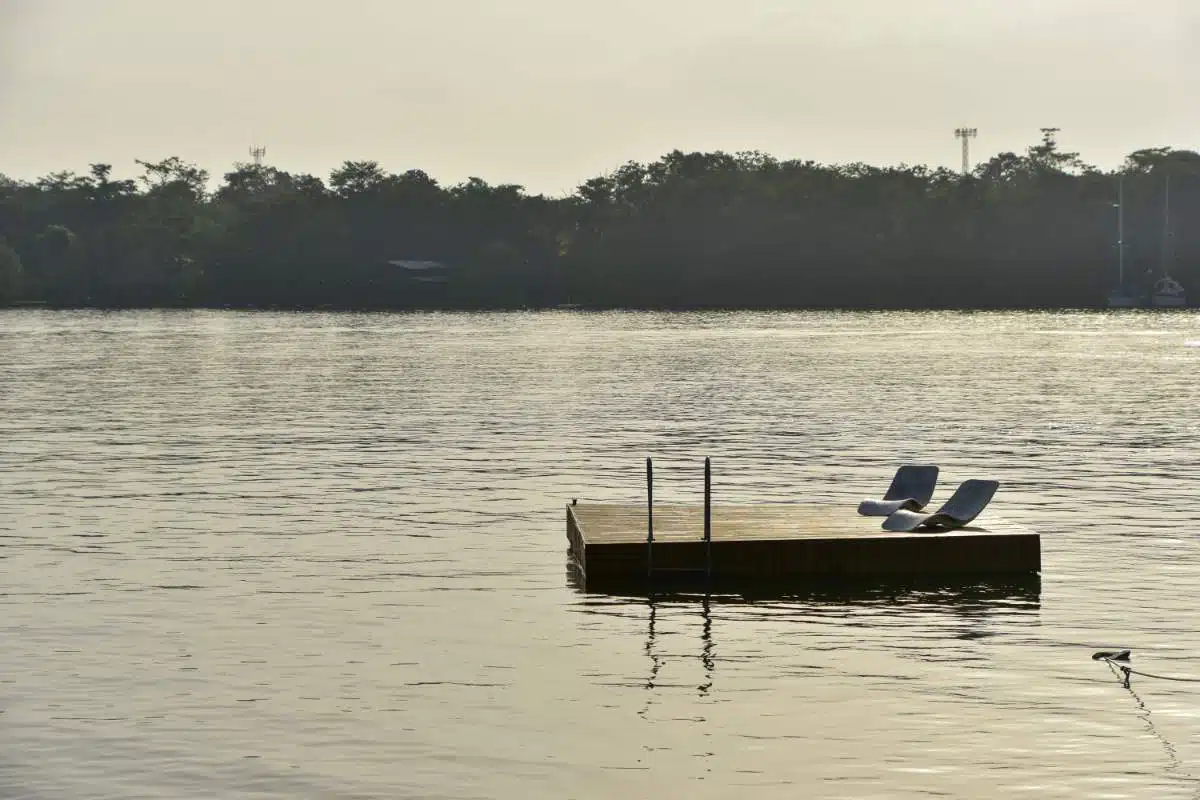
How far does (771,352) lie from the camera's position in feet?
435

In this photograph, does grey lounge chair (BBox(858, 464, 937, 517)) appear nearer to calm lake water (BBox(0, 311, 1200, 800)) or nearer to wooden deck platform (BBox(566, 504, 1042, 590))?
wooden deck platform (BBox(566, 504, 1042, 590))

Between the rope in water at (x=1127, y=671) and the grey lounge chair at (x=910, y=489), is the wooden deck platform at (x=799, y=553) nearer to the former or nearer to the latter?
the grey lounge chair at (x=910, y=489)

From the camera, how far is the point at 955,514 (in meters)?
30.6

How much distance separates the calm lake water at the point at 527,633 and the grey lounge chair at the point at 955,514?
5.12ft

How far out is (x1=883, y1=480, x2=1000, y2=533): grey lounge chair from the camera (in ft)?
99.0

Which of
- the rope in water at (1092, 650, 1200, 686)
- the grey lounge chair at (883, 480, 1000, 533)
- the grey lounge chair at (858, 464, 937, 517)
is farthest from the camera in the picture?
the grey lounge chair at (858, 464, 937, 517)

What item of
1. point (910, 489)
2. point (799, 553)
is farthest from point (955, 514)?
point (799, 553)

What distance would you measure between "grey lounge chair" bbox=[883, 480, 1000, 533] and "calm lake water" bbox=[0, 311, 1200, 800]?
5.12ft

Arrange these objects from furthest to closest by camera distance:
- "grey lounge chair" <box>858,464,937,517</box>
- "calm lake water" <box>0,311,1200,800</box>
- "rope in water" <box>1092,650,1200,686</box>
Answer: "grey lounge chair" <box>858,464,937,517</box> < "rope in water" <box>1092,650,1200,686</box> < "calm lake water" <box>0,311,1200,800</box>

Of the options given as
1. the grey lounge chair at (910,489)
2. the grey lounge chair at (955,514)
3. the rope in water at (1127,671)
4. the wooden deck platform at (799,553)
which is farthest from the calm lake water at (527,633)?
the grey lounge chair at (910,489)

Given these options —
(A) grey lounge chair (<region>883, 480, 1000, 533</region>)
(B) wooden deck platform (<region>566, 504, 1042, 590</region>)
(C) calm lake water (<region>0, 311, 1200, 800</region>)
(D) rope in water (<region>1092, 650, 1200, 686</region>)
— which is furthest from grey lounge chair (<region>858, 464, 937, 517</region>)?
(D) rope in water (<region>1092, 650, 1200, 686</region>)

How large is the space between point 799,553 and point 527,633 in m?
5.61

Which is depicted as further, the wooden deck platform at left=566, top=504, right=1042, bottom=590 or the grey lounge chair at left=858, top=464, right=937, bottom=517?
the grey lounge chair at left=858, top=464, right=937, bottom=517

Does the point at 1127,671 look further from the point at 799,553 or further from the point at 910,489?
the point at 910,489
